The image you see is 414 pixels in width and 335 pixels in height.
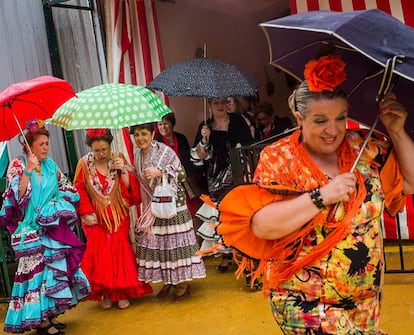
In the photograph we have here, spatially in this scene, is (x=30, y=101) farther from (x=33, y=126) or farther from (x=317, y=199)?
(x=317, y=199)

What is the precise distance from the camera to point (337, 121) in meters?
2.51

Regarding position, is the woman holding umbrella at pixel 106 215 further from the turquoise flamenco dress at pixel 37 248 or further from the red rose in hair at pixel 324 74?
the red rose in hair at pixel 324 74

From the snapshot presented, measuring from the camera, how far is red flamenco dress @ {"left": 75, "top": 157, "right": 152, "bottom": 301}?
221 inches

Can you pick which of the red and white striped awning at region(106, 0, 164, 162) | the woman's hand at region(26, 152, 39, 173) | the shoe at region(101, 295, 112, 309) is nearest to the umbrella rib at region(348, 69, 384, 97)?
the woman's hand at region(26, 152, 39, 173)

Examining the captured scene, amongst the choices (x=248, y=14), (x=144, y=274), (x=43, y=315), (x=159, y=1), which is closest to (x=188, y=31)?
(x=159, y=1)

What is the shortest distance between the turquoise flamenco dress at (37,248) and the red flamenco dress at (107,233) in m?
0.52

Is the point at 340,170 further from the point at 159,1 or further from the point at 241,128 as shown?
the point at 159,1

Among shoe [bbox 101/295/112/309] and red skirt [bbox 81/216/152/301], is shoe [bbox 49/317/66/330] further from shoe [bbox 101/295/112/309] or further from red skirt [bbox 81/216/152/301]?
shoe [bbox 101/295/112/309]

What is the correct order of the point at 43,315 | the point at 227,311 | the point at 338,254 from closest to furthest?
the point at 338,254
the point at 43,315
the point at 227,311

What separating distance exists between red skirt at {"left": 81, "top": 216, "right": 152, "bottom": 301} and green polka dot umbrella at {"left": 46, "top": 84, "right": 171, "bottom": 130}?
48.0 inches

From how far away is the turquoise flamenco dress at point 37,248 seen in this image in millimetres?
4988

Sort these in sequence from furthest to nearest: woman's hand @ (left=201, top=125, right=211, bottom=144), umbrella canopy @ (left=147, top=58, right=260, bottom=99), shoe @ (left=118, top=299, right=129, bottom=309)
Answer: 1. woman's hand @ (left=201, top=125, right=211, bottom=144)
2. shoe @ (left=118, top=299, right=129, bottom=309)
3. umbrella canopy @ (left=147, top=58, right=260, bottom=99)

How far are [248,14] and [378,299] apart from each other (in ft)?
23.4

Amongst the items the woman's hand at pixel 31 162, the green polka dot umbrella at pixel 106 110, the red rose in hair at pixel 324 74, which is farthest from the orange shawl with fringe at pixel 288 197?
the woman's hand at pixel 31 162
